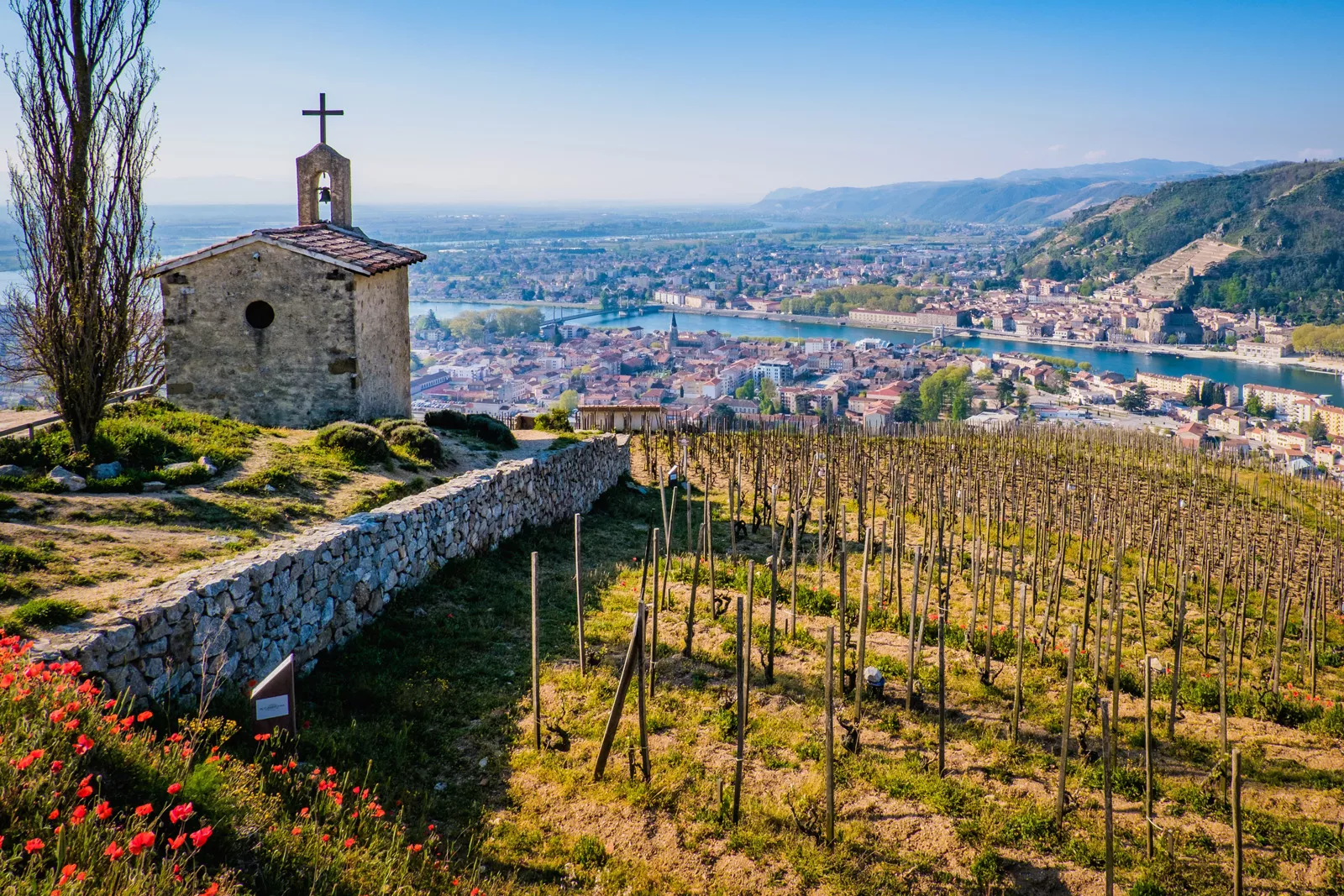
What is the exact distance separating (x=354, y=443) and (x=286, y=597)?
504 centimetres

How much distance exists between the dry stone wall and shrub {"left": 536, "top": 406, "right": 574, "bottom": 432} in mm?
8915

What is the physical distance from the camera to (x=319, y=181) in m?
17.9

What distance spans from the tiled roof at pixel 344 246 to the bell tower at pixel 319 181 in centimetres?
87

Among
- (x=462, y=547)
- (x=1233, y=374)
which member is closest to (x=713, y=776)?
(x=462, y=547)

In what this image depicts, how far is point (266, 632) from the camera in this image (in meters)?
7.12

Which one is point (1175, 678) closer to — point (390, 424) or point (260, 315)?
point (390, 424)

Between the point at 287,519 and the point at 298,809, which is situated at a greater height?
the point at 287,519

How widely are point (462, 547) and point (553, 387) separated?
50.5 metres

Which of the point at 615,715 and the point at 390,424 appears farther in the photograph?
the point at 390,424

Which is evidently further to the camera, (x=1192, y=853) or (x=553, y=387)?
(x=553, y=387)

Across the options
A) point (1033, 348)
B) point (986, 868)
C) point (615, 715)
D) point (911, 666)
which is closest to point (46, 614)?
point (615, 715)

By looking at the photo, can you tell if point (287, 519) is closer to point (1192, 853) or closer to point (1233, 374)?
point (1192, 853)

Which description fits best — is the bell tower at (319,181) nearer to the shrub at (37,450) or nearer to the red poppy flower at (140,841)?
the shrub at (37,450)

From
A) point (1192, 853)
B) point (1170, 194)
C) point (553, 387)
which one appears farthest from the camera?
point (1170, 194)
